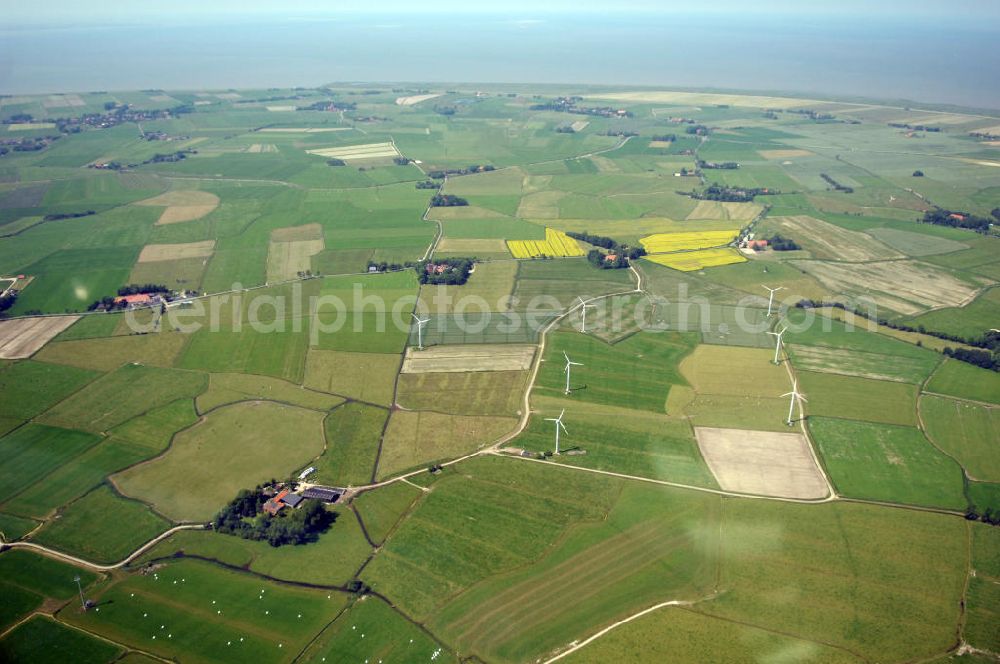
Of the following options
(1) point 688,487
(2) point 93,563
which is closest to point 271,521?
(2) point 93,563

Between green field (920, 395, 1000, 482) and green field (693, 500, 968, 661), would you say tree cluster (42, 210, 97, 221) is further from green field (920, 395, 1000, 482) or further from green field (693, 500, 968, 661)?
green field (920, 395, 1000, 482)

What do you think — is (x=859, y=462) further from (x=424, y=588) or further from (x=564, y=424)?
(x=424, y=588)

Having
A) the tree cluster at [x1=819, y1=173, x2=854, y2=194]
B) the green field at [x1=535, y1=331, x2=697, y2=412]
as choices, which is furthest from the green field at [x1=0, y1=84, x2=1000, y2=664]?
the tree cluster at [x1=819, y1=173, x2=854, y2=194]

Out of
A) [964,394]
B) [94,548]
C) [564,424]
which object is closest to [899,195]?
[964,394]

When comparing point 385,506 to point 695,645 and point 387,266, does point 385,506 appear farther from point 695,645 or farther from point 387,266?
point 387,266

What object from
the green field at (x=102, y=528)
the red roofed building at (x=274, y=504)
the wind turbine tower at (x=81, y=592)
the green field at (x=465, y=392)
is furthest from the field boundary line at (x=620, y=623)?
the green field at (x=102, y=528)

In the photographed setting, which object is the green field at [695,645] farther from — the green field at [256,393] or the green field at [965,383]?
the green field at [965,383]
